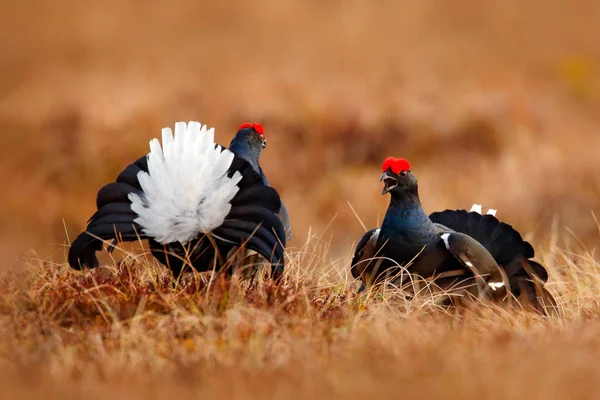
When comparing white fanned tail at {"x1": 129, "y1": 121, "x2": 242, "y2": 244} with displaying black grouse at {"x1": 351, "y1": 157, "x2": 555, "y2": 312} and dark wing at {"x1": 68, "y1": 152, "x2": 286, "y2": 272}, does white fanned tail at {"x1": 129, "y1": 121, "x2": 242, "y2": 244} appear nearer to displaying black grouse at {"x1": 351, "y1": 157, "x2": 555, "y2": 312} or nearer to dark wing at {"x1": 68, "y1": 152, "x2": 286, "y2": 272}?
dark wing at {"x1": 68, "y1": 152, "x2": 286, "y2": 272}

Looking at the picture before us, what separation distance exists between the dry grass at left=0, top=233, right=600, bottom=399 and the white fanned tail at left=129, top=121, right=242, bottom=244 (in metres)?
0.26

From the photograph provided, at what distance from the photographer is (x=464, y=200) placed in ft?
35.2

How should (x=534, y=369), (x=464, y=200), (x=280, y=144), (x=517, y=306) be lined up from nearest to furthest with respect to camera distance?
(x=534, y=369), (x=517, y=306), (x=464, y=200), (x=280, y=144)

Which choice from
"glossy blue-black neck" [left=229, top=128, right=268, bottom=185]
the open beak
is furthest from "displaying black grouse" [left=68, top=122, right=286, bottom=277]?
"glossy blue-black neck" [left=229, top=128, right=268, bottom=185]

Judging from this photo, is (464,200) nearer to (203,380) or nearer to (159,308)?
(159,308)

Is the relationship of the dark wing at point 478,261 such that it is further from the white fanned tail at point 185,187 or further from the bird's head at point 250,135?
the bird's head at point 250,135

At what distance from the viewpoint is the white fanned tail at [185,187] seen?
4199 millimetres

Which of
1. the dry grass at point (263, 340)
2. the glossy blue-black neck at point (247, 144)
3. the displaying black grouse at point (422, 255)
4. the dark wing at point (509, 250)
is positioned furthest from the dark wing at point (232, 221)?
the dark wing at point (509, 250)

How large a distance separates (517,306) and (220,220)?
165cm

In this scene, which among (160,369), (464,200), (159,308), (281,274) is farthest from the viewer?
(464,200)

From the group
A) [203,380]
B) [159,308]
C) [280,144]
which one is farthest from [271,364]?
[280,144]

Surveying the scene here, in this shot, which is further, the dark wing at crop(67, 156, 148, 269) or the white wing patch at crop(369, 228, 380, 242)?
the white wing patch at crop(369, 228, 380, 242)

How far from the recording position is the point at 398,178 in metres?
4.66

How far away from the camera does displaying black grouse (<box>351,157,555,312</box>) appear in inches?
183
